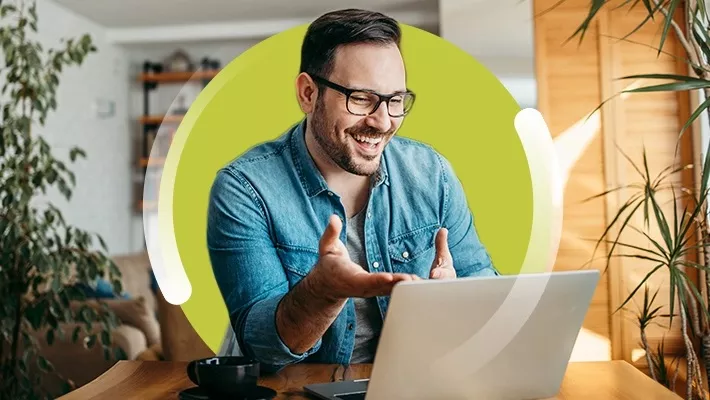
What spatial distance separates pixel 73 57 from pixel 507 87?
221 centimetres

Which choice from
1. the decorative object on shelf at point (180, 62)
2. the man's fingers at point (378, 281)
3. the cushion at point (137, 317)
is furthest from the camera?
the decorative object on shelf at point (180, 62)

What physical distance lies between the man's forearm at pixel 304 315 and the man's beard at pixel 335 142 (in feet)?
0.45

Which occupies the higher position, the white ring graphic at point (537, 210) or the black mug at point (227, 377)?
the white ring graphic at point (537, 210)

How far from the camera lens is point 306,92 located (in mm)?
818

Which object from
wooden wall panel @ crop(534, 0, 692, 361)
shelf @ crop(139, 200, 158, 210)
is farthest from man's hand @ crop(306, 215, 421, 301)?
wooden wall panel @ crop(534, 0, 692, 361)

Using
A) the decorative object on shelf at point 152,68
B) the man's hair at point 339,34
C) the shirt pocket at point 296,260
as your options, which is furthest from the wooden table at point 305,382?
the decorative object on shelf at point 152,68

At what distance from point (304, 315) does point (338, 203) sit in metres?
0.13

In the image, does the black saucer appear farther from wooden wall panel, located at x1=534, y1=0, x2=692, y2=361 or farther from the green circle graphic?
wooden wall panel, located at x1=534, y1=0, x2=692, y2=361

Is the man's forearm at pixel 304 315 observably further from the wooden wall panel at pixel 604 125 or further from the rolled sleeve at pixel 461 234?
the wooden wall panel at pixel 604 125

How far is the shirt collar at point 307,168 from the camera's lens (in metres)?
0.81

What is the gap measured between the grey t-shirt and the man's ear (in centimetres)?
13

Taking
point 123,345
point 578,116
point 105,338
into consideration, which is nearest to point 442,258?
point 105,338

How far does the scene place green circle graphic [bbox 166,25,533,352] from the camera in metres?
0.80

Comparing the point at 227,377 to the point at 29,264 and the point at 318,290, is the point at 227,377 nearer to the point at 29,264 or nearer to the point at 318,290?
the point at 318,290
